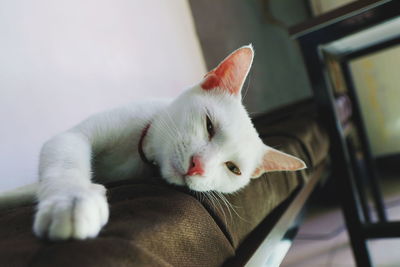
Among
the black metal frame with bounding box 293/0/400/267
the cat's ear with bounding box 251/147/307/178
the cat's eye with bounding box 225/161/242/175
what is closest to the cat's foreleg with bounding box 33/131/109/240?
the cat's eye with bounding box 225/161/242/175

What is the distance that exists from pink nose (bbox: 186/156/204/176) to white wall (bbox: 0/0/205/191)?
0.69m

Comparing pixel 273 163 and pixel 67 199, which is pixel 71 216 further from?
pixel 273 163

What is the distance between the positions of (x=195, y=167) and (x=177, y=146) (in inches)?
2.6

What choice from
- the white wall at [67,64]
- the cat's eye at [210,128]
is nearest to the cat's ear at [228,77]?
the cat's eye at [210,128]

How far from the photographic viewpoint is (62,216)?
0.38m

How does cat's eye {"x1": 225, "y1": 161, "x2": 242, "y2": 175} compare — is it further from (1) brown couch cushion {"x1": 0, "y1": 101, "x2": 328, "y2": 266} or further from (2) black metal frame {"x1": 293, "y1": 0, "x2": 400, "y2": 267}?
(2) black metal frame {"x1": 293, "y1": 0, "x2": 400, "y2": 267}

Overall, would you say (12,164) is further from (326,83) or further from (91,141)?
(326,83)

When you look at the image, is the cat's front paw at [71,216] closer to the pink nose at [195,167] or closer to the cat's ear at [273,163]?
the pink nose at [195,167]

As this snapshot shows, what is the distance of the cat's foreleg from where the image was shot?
37 cm

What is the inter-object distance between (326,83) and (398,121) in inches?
58.3

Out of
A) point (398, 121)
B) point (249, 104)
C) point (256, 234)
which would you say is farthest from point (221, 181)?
point (398, 121)

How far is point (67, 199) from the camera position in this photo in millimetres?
429

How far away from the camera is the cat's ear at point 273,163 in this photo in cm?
86

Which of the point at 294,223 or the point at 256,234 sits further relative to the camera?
the point at 294,223
